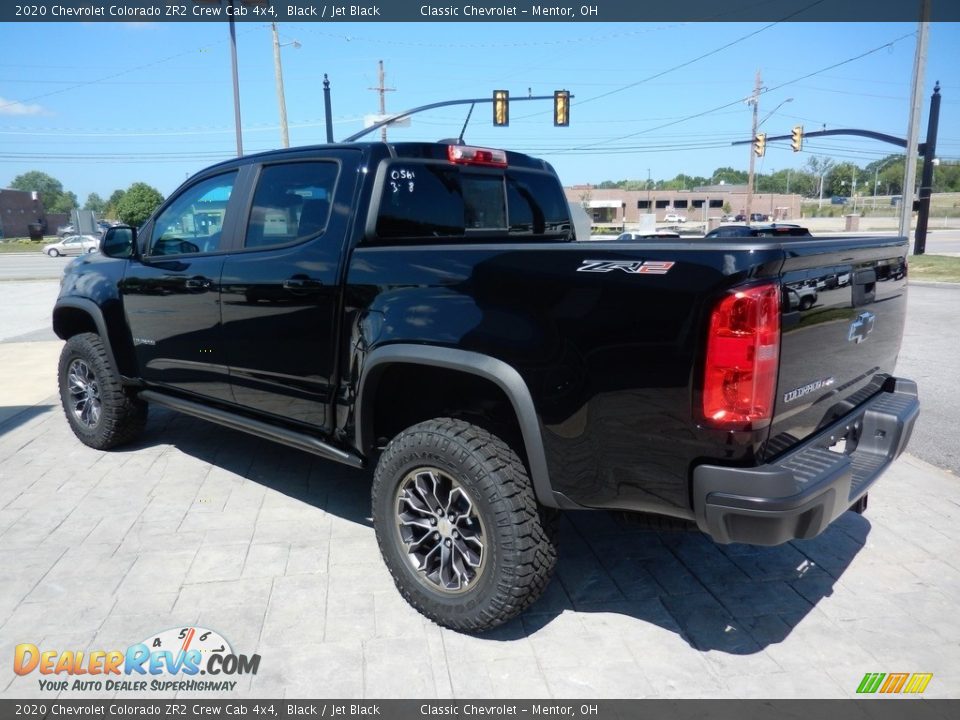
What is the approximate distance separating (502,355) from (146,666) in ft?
6.10

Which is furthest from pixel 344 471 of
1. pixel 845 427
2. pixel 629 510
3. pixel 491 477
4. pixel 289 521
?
pixel 845 427

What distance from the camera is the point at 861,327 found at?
9.82 feet

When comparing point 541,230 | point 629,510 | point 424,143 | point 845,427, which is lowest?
point 629,510

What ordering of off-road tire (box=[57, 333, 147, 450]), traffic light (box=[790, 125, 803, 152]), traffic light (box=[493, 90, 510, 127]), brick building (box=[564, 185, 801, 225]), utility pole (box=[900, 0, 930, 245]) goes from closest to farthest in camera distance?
1. off-road tire (box=[57, 333, 147, 450])
2. utility pole (box=[900, 0, 930, 245])
3. traffic light (box=[493, 90, 510, 127])
4. traffic light (box=[790, 125, 803, 152])
5. brick building (box=[564, 185, 801, 225])

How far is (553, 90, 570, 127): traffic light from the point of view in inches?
872

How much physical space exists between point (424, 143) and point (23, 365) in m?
7.40

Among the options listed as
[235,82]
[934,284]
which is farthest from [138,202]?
[934,284]

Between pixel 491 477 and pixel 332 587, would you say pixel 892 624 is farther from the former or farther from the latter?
pixel 332 587

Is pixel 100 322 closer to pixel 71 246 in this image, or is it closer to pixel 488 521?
pixel 488 521

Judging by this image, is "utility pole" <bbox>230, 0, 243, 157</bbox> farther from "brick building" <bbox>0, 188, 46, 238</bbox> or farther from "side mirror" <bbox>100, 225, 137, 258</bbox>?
"brick building" <bbox>0, 188, 46, 238</bbox>

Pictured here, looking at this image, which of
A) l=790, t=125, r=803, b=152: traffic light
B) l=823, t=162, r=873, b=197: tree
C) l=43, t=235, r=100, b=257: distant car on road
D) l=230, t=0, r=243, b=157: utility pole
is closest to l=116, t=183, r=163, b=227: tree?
l=43, t=235, r=100, b=257: distant car on road

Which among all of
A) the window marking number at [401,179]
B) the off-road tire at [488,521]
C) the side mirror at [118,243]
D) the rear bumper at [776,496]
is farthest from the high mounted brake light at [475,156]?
the side mirror at [118,243]

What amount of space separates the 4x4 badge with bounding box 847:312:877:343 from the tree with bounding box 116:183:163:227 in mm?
54569

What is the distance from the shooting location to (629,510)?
2633 mm
